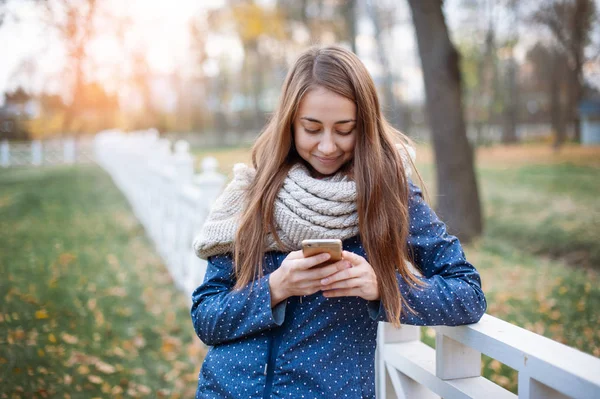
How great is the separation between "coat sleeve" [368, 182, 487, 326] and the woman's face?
0.91 ft

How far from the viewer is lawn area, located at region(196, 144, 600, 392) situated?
446cm

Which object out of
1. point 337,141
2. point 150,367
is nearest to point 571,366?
point 337,141

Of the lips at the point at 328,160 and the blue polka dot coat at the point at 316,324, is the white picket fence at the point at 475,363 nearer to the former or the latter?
the blue polka dot coat at the point at 316,324

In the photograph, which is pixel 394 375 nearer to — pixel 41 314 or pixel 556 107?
pixel 41 314

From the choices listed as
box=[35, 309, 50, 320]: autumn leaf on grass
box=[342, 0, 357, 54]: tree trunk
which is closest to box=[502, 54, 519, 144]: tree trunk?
box=[342, 0, 357, 54]: tree trunk

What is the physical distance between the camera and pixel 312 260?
1545 mm

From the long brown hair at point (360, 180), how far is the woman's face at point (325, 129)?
22 mm

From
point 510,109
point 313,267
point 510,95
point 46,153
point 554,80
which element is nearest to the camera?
point 313,267

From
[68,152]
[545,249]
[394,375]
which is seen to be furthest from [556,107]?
[68,152]

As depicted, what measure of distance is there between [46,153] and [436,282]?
95.8 feet

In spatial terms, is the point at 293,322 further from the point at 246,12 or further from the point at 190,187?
the point at 246,12

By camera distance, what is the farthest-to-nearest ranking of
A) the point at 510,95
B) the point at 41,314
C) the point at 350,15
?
the point at 510,95, the point at 350,15, the point at 41,314

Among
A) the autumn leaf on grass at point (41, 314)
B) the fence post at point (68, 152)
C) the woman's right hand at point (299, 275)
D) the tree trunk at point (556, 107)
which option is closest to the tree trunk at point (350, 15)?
the tree trunk at point (556, 107)

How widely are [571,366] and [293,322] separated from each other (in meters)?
0.80
